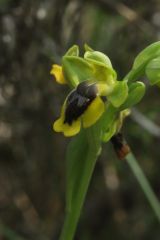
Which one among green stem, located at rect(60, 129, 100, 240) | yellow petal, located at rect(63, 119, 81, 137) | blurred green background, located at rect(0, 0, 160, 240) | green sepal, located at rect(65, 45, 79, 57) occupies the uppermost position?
green sepal, located at rect(65, 45, 79, 57)

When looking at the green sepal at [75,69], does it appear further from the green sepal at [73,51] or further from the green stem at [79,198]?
the green stem at [79,198]

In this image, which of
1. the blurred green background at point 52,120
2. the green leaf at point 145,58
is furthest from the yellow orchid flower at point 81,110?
the blurred green background at point 52,120

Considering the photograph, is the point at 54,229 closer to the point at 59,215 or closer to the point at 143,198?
the point at 59,215

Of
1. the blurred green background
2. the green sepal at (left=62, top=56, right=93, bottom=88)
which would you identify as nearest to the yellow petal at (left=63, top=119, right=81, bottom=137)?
the green sepal at (left=62, top=56, right=93, bottom=88)

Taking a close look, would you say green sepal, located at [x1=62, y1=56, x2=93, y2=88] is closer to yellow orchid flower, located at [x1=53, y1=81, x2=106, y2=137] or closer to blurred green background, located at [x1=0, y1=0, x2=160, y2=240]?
yellow orchid flower, located at [x1=53, y1=81, x2=106, y2=137]

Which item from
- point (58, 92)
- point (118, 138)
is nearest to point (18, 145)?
point (58, 92)
